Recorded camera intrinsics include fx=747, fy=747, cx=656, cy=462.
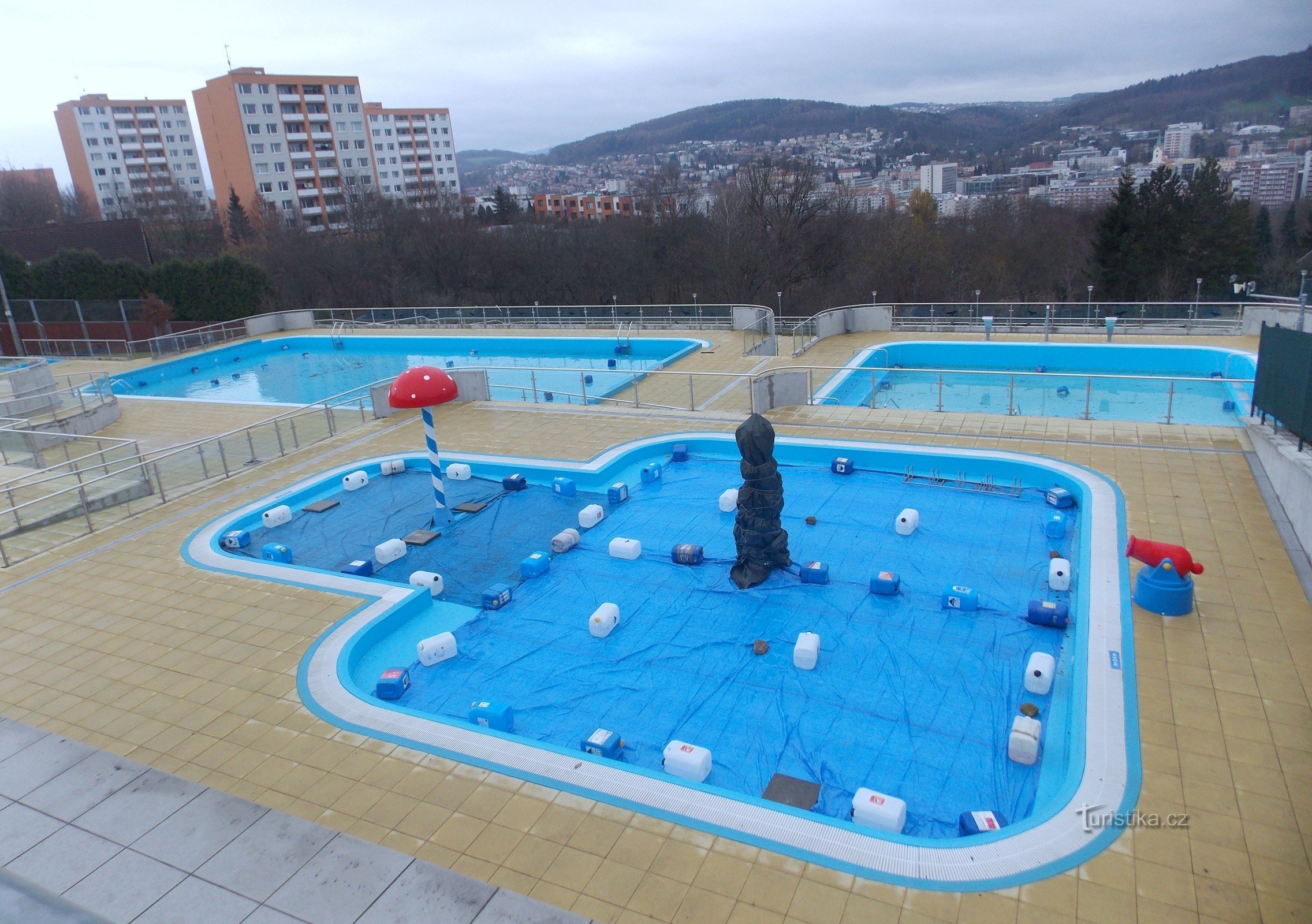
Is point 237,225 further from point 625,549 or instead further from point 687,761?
point 687,761

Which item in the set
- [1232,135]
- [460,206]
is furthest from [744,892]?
[1232,135]

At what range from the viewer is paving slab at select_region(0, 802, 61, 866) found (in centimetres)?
480

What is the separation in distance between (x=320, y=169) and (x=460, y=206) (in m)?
19.9

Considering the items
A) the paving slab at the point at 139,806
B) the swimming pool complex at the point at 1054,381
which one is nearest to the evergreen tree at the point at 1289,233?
the swimming pool complex at the point at 1054,381

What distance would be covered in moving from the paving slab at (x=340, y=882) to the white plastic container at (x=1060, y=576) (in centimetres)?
688

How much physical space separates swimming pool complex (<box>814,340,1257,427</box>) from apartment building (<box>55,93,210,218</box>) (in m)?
79.0

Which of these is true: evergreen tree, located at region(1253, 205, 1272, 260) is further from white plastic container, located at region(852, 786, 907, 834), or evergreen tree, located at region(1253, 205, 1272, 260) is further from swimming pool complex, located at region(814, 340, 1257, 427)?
white plastic container, located at region(852, 786, 907, 834)

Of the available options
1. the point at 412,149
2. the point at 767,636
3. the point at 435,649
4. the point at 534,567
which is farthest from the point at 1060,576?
the point at 412,149

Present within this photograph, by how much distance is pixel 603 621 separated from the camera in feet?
Result: 26.1

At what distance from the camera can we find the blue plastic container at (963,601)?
26.0 ft

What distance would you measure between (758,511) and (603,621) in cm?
218

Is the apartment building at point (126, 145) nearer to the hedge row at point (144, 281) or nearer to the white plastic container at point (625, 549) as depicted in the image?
the hedge row at point (144, 281)

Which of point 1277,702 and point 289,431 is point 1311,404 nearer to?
point 1277,702

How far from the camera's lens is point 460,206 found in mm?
53875
